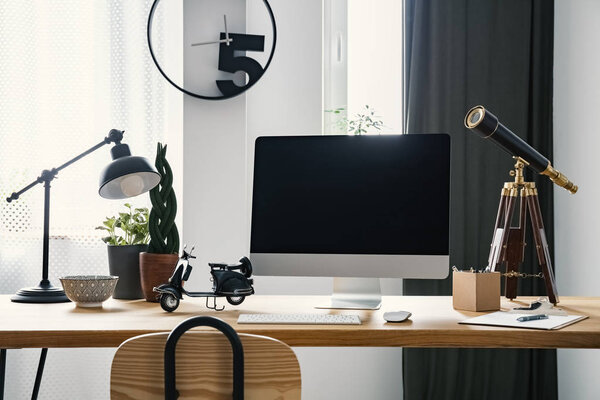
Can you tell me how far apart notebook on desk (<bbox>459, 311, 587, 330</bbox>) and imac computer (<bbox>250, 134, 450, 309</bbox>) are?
0.64ft

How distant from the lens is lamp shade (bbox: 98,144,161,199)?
5.94ft

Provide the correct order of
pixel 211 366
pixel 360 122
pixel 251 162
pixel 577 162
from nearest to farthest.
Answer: pixel 211 366 < pixel 577 162 < pixel 251 162 < pixel 360 122

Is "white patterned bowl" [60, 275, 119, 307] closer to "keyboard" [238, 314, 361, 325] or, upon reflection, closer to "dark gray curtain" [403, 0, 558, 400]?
"keyboard" [238, 314, 361, 325]

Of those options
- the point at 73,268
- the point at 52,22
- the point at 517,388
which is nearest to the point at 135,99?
the point at 52,22

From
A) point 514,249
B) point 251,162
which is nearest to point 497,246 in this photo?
point 514,249

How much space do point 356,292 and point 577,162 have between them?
49.4 inches

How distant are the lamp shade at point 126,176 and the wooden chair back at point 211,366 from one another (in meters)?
0.82

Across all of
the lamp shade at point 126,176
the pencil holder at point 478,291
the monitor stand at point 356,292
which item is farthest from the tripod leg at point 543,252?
the lamp shade at point 126,176

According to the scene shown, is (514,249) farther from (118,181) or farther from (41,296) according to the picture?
(41,296)

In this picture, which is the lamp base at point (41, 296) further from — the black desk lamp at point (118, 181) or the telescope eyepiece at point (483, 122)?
the telescope eyepiece at point (483, 122)

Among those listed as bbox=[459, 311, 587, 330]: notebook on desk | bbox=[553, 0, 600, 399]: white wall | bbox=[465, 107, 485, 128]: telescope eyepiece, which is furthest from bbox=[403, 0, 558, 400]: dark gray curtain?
bbox=[459, 311, 587, 330]: notebook on desk

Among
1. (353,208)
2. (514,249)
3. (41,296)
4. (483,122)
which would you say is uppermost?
(483,122)

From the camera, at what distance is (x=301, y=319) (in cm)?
155

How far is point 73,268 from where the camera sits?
2.65m
